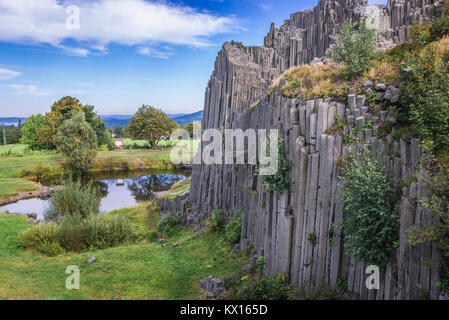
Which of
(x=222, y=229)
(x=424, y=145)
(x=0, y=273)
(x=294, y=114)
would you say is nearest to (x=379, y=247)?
(x=424, y=145)

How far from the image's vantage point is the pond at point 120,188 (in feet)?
81.5

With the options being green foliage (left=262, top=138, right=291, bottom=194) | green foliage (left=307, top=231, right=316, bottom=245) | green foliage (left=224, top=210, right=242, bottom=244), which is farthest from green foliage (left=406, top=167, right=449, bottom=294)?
green foliage (left=224, top=210, right=242, bottom=244)

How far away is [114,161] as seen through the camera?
140ft

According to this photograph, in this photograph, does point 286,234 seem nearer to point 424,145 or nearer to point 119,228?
point 424,145

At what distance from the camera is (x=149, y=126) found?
5622 centimetres

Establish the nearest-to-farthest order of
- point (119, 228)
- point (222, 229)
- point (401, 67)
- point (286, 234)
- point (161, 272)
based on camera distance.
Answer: point (401, 67) < point (286, 234) < point (161, 272) < point (222, 229) < point (119, 228)

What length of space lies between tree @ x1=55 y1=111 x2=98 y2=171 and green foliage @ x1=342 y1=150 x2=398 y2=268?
3727cm

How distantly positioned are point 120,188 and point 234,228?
23768mm

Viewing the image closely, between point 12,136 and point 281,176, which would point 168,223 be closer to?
point 281,176

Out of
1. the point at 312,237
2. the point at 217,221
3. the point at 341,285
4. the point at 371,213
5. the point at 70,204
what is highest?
the point at 371,213

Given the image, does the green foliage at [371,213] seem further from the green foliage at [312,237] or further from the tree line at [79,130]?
the tree line at [79,130]

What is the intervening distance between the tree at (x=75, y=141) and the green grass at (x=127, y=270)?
25.1 meters

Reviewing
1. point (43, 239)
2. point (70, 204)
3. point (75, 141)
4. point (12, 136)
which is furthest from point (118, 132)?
point (43, 239)

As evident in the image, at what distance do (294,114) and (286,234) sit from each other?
3.06 metres
